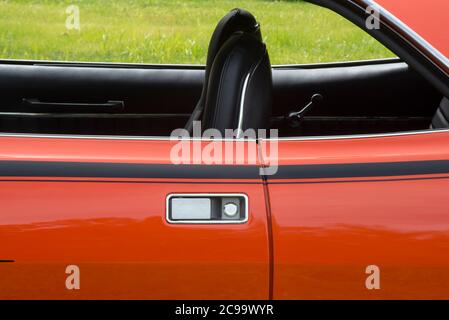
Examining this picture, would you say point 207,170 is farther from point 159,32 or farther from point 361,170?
point 159,32

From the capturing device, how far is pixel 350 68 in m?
3.83

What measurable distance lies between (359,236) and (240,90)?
609 millimetres

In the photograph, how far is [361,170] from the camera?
7.10ft

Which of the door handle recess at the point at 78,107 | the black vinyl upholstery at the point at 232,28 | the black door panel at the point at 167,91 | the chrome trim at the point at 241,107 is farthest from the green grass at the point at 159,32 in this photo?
the chrome trim at the point at 241,107

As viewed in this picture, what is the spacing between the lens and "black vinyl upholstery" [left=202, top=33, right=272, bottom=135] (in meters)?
2.45

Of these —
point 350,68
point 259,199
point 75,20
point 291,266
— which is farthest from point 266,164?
point 75,20

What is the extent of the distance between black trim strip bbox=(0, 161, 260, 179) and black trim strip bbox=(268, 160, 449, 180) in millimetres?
88

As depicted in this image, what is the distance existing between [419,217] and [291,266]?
0.32 m

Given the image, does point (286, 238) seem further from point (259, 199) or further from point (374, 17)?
point (374, 17)

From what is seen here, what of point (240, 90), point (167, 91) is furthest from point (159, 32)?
point (240, 90)

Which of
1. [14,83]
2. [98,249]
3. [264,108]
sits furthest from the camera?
[14,83]

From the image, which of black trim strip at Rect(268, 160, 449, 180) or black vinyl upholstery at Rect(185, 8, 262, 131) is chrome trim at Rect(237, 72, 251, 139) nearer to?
black trim strip at Rect(268, 160, 449, 180)

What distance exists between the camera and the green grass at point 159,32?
23.4ft

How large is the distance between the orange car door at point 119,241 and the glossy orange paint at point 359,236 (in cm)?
6
